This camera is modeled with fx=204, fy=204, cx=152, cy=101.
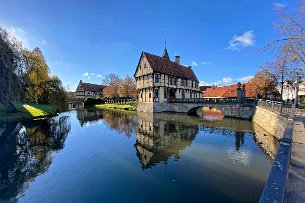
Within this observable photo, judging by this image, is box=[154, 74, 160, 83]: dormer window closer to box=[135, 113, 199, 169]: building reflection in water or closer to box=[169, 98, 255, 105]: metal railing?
box=[169, 98, 255, 105]: metal railing

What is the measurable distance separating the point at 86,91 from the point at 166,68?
60.2 meters

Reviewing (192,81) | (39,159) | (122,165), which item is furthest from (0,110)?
(192,81)

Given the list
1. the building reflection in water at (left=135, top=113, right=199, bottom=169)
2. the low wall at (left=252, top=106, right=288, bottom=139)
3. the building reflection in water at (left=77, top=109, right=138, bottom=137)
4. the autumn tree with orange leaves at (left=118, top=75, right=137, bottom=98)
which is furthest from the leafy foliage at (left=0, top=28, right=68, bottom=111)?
the autumn tree with orange leaves at (left=118, top=75, right=137, bottom=98)

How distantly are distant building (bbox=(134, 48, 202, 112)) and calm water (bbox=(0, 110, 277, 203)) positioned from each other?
21276 millimetres

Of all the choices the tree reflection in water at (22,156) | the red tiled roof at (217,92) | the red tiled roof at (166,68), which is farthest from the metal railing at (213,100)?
the red tiled roof at (217,92)

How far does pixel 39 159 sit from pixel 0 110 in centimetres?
2005

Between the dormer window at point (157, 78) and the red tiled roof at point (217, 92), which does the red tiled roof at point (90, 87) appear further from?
the dormer window at point (157, 78)

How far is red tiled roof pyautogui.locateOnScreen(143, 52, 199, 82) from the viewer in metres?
37.2

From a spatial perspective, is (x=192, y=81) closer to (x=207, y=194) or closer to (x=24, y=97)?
(x=24, y=97)

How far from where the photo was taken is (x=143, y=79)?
3928cm

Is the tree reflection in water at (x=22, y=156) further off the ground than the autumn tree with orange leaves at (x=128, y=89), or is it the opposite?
the autumn tree with orange leaves at (x=128, y=89)

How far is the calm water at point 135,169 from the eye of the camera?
7.14 meters

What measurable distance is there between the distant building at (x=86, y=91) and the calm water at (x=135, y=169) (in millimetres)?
76597

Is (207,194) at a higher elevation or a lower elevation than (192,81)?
lower
